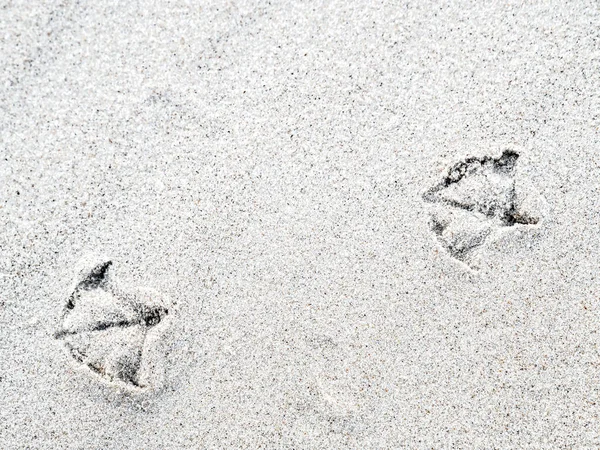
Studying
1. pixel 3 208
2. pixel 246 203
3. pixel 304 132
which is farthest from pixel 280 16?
pixel 3 208

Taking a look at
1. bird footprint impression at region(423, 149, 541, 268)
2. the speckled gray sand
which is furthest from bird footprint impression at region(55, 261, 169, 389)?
bird footprint impression at region(423, 149, 541, 268)

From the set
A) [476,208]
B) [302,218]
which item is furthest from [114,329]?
[476,208]

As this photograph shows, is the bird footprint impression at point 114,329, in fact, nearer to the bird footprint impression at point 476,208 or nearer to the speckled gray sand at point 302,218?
the speckled gray sand at point 302,218

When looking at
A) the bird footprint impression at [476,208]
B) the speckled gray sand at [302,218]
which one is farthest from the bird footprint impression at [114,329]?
the bird footprint impression at [476,208]

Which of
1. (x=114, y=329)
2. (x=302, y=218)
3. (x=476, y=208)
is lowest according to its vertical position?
(x=114, y=329)

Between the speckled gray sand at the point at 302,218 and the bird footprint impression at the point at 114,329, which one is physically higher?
the speckled gray sand at the point at 302,218

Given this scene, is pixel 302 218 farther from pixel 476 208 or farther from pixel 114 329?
pixel 114 329
